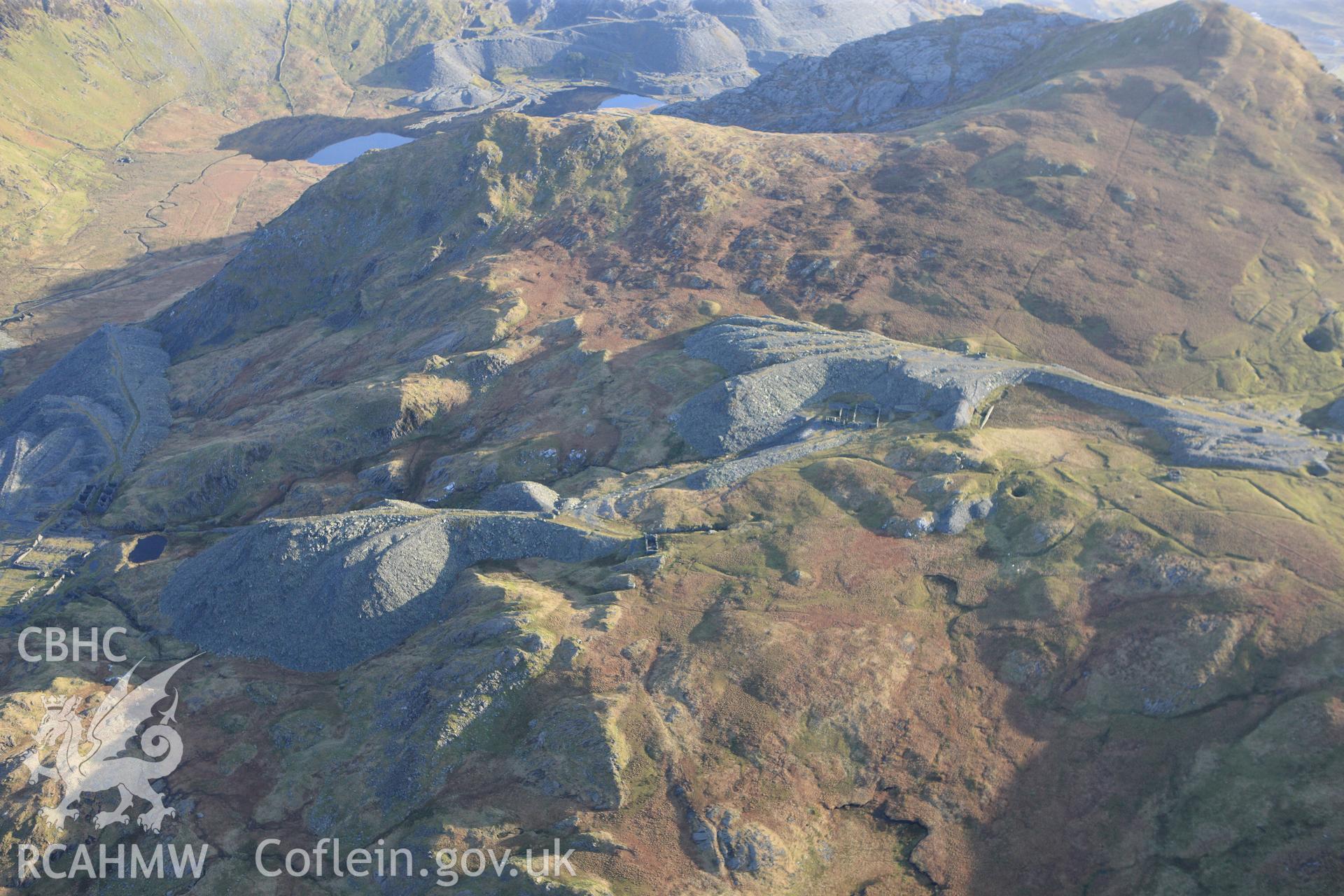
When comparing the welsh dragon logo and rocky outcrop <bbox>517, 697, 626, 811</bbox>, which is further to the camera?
the welsh dragon logo

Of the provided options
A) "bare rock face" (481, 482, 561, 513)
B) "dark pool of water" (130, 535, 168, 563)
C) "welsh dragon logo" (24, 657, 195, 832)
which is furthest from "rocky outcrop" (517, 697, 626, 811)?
"dark pool of water" (130, 535, 168, 563)

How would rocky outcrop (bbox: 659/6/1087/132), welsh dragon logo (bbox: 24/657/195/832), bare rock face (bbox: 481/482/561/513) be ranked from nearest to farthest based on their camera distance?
welsh dragon logo (bbox: 24/657/195/832) < bare rock face (bbox: 481/482/561/513) < rocky outcrop (bbox: 659/6/1087/132)

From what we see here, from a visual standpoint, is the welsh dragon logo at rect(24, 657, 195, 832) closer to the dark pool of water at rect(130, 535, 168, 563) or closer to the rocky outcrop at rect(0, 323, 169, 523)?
the dark pool of water at rect(130, 535, 168, 563)

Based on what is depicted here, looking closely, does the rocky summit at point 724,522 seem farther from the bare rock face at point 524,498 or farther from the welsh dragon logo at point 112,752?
the bare rock face at point 524,498

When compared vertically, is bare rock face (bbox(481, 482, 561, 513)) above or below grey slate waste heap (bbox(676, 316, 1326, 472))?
below

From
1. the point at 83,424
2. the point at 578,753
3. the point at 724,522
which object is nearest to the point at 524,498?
the point at 724,522

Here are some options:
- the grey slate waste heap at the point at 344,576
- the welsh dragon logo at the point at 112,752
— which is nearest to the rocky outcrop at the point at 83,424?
the grey slate waste heap at the point at 344,576

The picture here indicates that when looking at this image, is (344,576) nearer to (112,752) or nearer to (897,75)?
(112,752)

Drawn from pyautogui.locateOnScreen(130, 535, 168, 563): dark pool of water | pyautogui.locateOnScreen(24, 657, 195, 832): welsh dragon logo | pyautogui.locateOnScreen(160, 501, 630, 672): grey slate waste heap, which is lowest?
pyautogui.locateOnScreen(130, 535, 168, 563): dark pool of water
